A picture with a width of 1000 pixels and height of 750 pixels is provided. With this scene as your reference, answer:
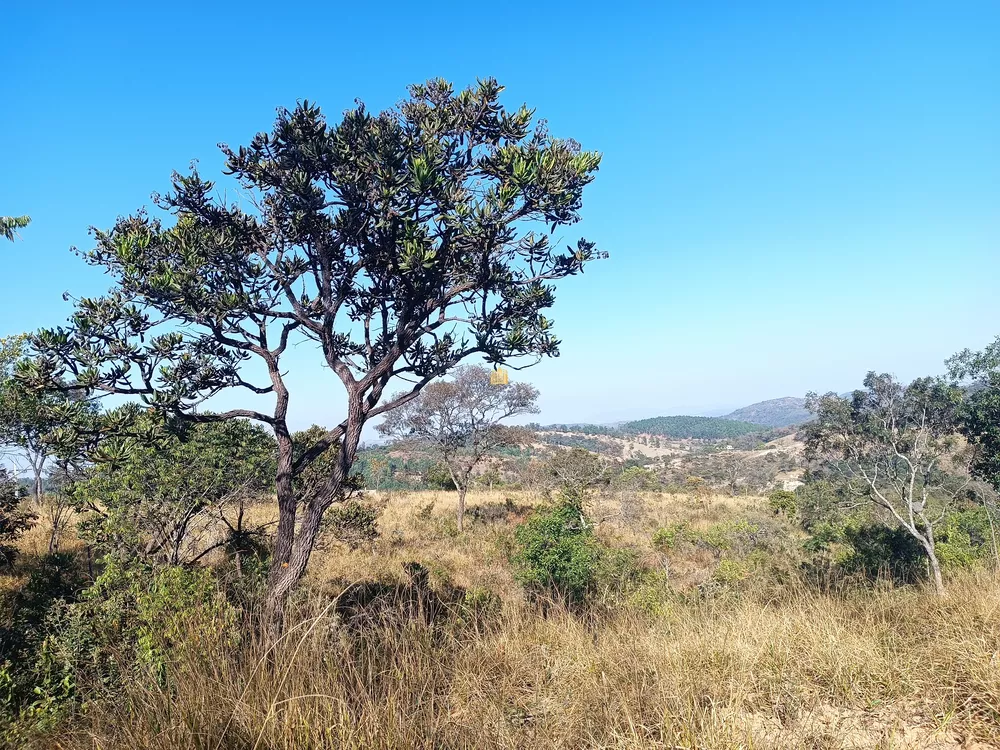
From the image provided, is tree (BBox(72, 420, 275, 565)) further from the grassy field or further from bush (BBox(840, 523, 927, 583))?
bush (BBox(840, 523, 927, 583))

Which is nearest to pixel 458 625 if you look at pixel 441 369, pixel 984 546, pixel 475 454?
pixel 441 369

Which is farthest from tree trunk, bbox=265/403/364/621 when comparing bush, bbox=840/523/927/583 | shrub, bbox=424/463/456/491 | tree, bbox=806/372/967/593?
shrub, bbox=424/463/456/491

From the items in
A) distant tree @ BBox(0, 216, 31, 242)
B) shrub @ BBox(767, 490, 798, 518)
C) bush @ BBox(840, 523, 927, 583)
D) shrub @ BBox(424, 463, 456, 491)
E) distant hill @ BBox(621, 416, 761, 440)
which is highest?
distant tree @ BBox(0, 216, 31, 242)

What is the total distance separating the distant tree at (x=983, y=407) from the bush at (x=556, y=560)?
33.2ft

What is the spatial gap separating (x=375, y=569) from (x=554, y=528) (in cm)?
513

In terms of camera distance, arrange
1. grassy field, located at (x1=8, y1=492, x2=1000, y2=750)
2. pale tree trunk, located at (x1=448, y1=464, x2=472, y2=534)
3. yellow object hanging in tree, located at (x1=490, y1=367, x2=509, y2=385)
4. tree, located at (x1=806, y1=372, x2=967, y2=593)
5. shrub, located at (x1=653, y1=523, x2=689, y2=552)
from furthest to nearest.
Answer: pale tree trunk, located at (x1=448, y1=464, x2=472, y2=534) < shrub, located at (x1=653, y1=523, x2=689, y2=552) < tree, located at (x1=806, y1=372, x2=967, y2=593) < yellow object hanging in tree, located at (x1=490, y1=367, x2=509, y2=385) < grassy field, located at (x1=8, y1=492, x2=1000, y2=750)

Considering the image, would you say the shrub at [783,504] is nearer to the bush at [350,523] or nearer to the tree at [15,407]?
the bush at [350,523]

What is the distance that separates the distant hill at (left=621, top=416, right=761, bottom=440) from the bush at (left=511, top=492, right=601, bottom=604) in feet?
456

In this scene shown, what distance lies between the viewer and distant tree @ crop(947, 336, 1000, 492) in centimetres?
1147

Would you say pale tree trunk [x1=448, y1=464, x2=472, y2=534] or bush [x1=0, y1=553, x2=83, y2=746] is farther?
pale tree trunk [x1=448, y1=464, x2=472, y2=534]

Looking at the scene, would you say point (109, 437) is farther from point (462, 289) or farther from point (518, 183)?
point (518, 183)

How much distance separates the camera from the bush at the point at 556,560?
31.9 feet

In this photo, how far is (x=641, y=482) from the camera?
101 ft

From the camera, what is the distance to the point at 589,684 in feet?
8.68
